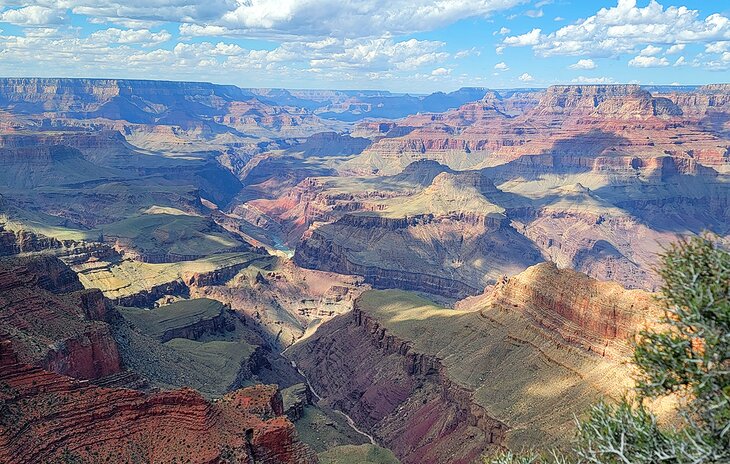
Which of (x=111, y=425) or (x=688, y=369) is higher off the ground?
(x=688, y=369)

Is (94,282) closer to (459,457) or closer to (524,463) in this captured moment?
(459,457)

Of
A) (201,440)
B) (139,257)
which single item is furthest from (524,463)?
(139,257)

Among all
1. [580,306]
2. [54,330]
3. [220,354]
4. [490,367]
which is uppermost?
[54,330]

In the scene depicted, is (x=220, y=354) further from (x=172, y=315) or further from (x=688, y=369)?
(x=688, y=369)

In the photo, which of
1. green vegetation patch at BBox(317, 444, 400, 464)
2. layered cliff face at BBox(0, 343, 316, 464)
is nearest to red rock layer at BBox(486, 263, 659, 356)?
green vegetation patch at BBox(317, 444, 400, 464)

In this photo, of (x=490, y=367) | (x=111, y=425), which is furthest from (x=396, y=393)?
(x=111, y=425)

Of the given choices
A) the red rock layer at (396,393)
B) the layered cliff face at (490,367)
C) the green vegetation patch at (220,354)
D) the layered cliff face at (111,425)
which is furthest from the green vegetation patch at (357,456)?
the green vegetation patch at (220,354)

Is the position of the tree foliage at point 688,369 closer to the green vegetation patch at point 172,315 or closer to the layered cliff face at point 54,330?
the layered cliff face at point 54,330

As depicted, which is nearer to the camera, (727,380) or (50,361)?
(727,380)
